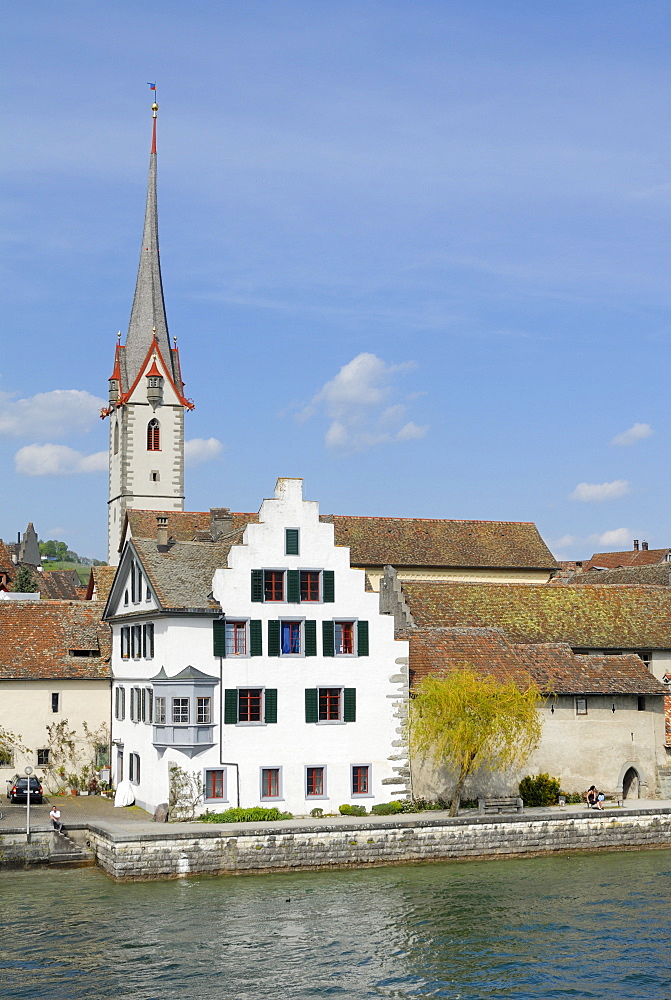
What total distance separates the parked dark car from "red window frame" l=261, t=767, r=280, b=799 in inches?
394

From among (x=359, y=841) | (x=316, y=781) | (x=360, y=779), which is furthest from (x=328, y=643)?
(x=359, y=841)

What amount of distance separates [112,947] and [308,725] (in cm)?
1625

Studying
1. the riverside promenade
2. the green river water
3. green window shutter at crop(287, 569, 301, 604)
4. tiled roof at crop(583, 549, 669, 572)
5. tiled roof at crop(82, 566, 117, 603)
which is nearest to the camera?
the green river water

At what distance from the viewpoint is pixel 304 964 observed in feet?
106

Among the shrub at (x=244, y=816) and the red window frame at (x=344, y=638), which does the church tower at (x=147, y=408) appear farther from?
the shrub at (x=244, y=816)

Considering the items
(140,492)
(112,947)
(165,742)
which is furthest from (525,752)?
(140,492)

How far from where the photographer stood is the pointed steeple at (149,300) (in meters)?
103

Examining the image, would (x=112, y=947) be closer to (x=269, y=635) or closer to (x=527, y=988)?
(x=527, y=988)

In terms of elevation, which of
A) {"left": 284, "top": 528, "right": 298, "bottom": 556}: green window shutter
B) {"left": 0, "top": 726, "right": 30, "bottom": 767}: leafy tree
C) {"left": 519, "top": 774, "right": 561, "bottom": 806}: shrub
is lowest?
{"left": 519, "top": 774, "right": 561, "bottom": 806}: shrub

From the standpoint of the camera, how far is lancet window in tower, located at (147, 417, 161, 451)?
100 meters

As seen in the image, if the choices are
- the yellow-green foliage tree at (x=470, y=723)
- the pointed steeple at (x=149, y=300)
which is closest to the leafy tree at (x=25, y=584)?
the pointed steeple at (x=149, y=300)

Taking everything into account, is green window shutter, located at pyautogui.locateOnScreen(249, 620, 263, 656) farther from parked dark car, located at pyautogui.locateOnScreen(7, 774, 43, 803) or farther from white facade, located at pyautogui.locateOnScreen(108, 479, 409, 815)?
parked dark car, located at pyautogui.locateOnScreen(7, 774, 43, 803)

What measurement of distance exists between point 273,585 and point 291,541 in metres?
1.86

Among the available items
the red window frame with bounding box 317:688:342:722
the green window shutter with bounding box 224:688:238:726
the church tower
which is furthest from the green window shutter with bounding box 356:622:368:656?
the church tower
